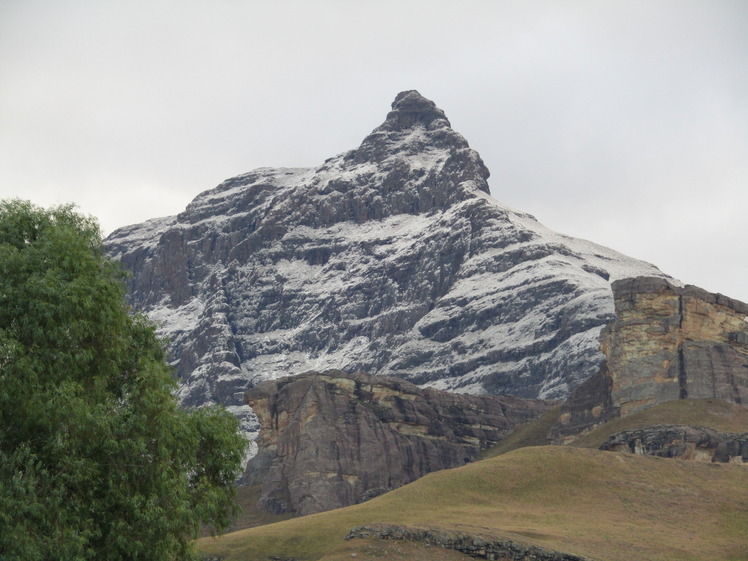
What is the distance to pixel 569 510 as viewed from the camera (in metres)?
153

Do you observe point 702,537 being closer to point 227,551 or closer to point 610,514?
point 610,514

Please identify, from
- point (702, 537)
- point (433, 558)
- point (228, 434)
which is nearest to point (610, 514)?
point (702, 537)

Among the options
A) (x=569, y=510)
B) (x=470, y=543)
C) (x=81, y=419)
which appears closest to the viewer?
(x=81, y=419)

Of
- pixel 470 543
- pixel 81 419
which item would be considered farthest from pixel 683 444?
pixel 81 419

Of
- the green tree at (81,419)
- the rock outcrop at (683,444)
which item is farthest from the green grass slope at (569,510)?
the green tree at (81,419)

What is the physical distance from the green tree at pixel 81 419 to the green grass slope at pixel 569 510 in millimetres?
87096

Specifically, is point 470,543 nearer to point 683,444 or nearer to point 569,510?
point 569,510

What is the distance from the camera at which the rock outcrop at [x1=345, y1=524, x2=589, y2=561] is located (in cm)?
12188

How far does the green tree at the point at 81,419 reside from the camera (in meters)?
38.6

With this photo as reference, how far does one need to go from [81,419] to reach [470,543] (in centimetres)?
9032

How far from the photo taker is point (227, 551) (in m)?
153

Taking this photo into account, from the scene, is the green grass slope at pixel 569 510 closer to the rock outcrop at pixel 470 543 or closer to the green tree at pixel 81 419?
the rock outcrop at pixel 470 543

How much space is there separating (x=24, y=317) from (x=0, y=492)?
5.95m

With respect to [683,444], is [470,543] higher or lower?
lower
